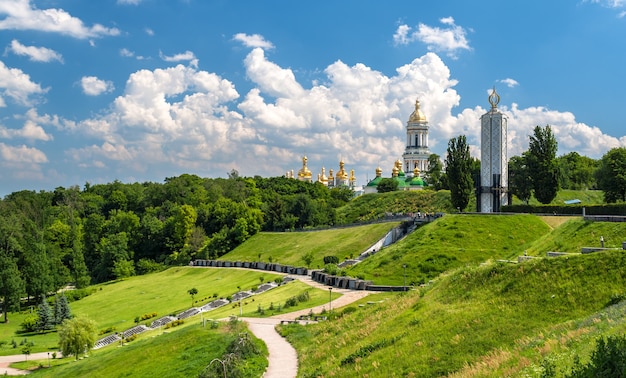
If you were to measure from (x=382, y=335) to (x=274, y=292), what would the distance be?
2598cm

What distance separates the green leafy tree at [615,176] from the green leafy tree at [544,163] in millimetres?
7708

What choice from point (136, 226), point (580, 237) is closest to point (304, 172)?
point (136, 226)

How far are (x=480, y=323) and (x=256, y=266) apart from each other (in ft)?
159

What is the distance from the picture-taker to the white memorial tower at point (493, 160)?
59.9 meters

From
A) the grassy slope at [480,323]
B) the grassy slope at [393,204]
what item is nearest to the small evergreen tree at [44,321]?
the grassy slope at [480,323]

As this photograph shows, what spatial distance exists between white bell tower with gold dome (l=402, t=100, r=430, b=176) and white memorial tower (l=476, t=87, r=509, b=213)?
7727 centimetres

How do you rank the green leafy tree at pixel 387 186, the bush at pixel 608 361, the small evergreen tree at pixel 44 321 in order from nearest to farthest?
the bush at pixel 608 361, the small evergreen tree at pixel 44 321, the green leafy tree at pixel 387 186

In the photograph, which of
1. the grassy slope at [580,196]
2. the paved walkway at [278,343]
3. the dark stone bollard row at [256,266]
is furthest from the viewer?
the grassy slope at [580,196]

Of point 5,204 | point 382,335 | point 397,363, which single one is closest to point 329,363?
point 382,335

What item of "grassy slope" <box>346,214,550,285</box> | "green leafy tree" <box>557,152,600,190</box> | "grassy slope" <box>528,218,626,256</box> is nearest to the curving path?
"grassy slope" <box>346,214,550,285</box>

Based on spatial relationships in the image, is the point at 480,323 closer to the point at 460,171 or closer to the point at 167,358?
the point at 167,358

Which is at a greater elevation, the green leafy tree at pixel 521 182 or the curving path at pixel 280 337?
the green leafy tree at pixel 521 182

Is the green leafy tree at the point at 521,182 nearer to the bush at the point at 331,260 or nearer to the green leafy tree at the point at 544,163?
the green leafy tree at the point at 544,163

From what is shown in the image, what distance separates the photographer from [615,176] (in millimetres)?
63125
